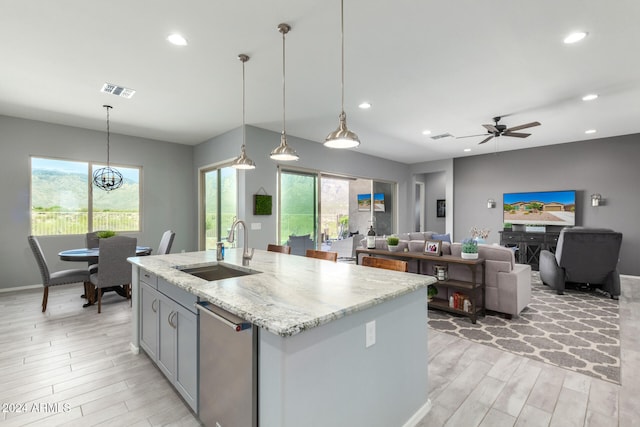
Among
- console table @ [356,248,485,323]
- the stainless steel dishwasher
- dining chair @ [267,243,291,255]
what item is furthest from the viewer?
dining chair @ [267,243,291,255]

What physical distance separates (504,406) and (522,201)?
658 centimetres

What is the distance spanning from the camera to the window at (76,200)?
520 cm

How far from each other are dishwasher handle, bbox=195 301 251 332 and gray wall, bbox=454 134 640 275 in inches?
313

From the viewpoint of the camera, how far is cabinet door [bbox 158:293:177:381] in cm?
211

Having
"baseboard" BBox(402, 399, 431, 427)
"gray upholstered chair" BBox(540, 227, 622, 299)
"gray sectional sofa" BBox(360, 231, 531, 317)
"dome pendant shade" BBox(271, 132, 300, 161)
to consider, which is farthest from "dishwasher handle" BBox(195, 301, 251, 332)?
"gray upholstered chair" BBox(540, 227, 622, 299)

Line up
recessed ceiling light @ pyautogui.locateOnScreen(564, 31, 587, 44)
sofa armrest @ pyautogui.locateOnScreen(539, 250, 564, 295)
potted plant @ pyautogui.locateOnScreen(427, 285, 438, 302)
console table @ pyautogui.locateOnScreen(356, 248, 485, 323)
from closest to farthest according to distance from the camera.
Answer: recessed ceiling light @ pyautogui.locateOnScreen(564, 31, 587, 44)
console table @ pyautogui.locateOnScreen(356, 248, 485, 323)
potted plant @ pyautogui.locateOnScreen(427, 285, 438, 302)
sofa armrest @ pyautogui.locateOnScreen(539, 250, 564, 295)

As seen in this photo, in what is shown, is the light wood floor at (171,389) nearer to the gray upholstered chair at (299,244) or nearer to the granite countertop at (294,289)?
the granite countertop at (294,289)

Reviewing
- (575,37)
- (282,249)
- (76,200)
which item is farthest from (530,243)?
(76,200)

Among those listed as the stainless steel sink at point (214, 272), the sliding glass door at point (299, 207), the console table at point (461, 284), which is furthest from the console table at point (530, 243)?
the stainless steel sink at point (214, 272)

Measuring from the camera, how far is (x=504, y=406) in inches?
81.4

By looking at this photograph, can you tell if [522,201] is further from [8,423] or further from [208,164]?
[8,423]

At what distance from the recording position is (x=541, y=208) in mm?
6996

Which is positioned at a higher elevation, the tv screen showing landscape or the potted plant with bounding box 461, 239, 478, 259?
the tv screen showing landscape

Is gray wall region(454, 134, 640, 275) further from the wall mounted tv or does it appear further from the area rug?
the area rug
